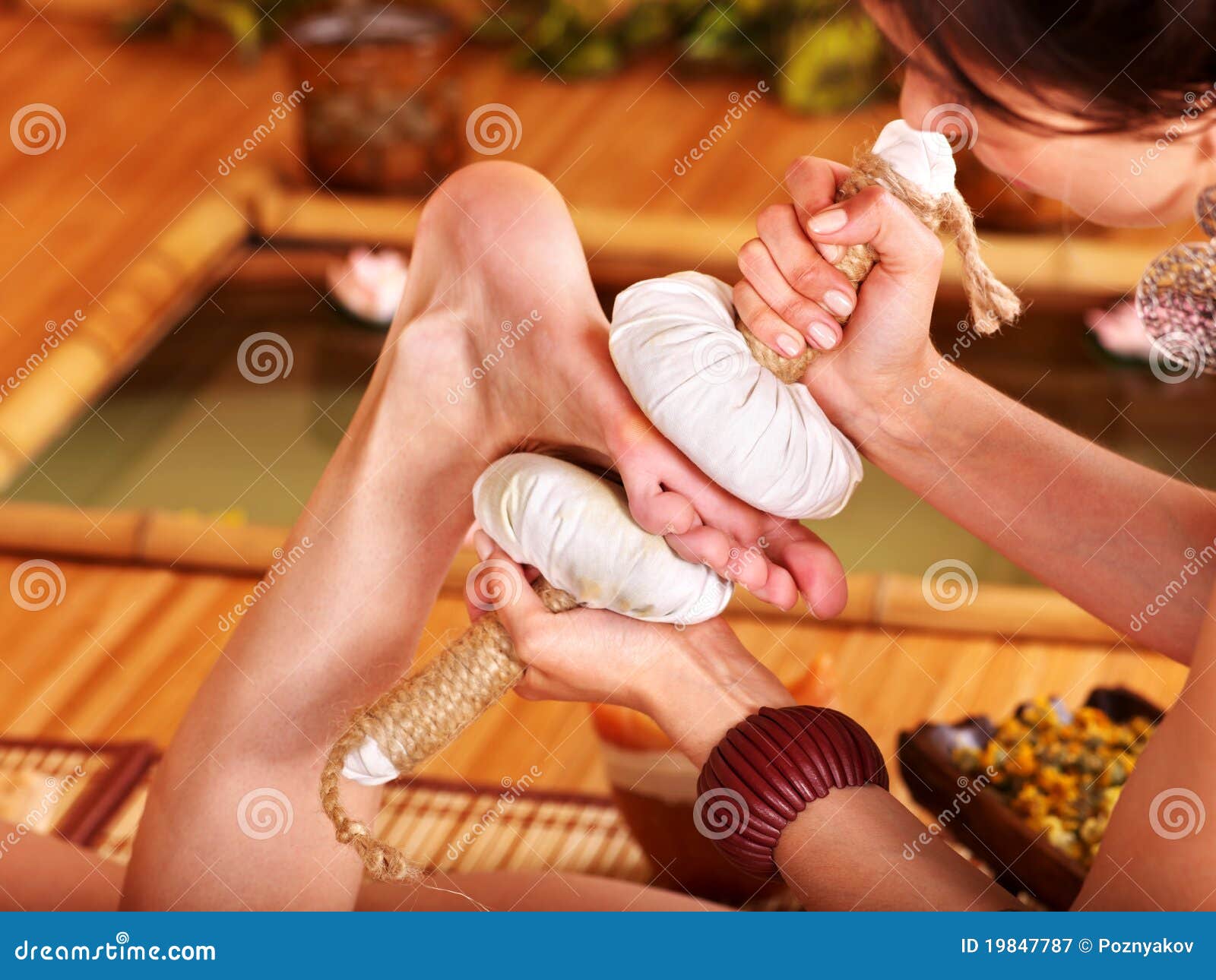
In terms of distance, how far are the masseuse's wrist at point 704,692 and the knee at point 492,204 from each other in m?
0.24

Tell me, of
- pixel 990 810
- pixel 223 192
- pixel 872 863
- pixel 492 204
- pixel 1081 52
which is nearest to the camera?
pixel 1081 52

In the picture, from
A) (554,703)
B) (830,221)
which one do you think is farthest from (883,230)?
(554,703)

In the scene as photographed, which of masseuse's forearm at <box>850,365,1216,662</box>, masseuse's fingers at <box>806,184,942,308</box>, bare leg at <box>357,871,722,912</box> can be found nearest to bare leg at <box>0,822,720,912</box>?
bare leg at <box>357,871,722,912</box>

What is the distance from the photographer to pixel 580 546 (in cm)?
62

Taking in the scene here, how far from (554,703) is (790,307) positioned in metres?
0.73

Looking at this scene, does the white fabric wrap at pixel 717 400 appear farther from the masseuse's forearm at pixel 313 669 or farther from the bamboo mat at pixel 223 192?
the bamboo mat at pixel 223 192

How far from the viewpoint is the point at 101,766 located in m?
1.13

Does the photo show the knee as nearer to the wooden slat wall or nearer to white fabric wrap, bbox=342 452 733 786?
white fabric wrap, bbox=342 452 733 786

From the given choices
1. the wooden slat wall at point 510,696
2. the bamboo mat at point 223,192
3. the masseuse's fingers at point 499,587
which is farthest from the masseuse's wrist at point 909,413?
the bamboo mat at point 223,192

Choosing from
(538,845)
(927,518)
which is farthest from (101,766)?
(927,518)

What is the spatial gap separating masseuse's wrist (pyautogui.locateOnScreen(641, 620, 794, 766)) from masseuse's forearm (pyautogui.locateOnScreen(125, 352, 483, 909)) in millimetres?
165

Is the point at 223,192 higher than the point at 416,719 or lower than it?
higher

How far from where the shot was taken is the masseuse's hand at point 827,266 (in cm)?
61

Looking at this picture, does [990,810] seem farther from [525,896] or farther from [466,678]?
[466,678]
